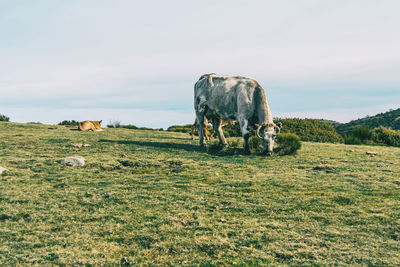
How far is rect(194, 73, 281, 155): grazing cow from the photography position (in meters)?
9.28

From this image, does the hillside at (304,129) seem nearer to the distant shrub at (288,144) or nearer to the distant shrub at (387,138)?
the distant shrub at (387,138)

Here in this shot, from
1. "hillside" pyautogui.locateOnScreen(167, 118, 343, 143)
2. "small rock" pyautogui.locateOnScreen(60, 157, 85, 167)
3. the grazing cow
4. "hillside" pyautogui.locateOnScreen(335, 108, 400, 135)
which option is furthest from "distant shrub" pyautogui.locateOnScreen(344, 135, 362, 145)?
"hillside" pyautogui.locateOnScreen(335, 108, 400, 135)

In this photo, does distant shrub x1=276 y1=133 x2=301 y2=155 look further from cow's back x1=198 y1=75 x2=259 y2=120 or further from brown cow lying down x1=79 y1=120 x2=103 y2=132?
brown cow lying down x1=79 y1=120 x2=103 y2=132

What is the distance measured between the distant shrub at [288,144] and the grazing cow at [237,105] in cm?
37

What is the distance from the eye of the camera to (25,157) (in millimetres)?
7750

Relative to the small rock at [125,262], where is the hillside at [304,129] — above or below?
above

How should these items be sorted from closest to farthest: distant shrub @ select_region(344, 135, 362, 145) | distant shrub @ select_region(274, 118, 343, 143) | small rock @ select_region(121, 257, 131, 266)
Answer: small rock @ select_region(121, 257, 131, 266) → distant shrub @ select_region(344, 135, 362, 145) → distant shrub @ select_region(274, 118, 343, 143)

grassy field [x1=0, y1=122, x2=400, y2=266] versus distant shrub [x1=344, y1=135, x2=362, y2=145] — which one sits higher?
distant shrub [x1=344, y1=135, x2=362, y2=145]

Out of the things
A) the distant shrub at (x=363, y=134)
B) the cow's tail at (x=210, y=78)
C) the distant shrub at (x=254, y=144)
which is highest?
the cow's tail at (x=210, y=78)

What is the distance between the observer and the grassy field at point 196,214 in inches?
121

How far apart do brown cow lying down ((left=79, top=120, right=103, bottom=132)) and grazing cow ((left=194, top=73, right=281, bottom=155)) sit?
623 cm

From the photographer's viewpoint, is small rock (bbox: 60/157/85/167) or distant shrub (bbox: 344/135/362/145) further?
distant shrub (bbox: 344/135/362/145)

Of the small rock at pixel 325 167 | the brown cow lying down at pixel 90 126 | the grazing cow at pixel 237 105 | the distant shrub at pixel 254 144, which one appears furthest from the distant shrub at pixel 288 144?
the brown cow lying down at pixel 90 126

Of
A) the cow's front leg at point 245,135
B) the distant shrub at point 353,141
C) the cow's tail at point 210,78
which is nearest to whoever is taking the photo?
the cow's front leg at point 245,135
